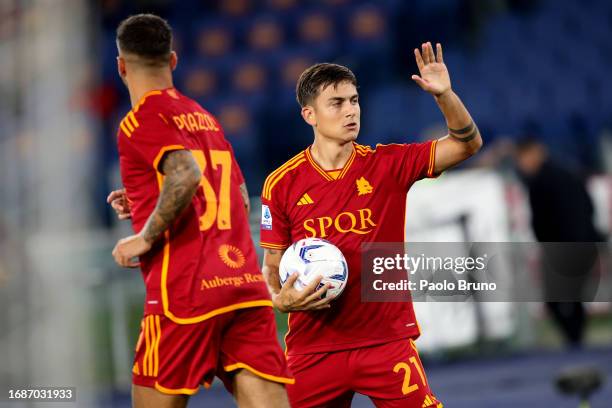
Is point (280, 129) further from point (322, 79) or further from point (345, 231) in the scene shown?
point (345, 231)

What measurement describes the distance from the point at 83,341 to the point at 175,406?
129cm

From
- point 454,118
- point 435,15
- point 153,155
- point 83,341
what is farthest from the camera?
point 435,15

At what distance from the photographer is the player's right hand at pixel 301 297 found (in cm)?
374

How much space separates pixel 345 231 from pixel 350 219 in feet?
0.18

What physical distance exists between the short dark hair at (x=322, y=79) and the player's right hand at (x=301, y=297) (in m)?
0.80

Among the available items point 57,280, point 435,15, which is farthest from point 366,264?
point 435,15

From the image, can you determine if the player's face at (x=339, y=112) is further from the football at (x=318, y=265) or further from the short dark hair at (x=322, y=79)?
the football at (x=318, y=265)

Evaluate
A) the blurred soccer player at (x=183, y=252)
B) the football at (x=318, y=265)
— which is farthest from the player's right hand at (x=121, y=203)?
the football at (x=318, y=265)

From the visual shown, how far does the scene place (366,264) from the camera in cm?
390

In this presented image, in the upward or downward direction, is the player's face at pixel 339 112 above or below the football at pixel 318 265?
above

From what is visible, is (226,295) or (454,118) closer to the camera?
(226,295)

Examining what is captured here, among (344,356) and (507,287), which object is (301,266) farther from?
(507,287)

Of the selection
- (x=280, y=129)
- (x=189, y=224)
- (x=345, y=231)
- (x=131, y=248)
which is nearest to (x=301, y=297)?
(x=345, y=231)

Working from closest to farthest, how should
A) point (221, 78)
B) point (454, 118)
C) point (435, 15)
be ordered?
point (454, 118)
point (435, 15)
point (221, 78)
